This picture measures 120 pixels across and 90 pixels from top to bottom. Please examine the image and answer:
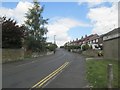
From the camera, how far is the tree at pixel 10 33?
1884 inches

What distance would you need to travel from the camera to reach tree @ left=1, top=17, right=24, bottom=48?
47.8 m

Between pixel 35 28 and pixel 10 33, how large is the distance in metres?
31.4

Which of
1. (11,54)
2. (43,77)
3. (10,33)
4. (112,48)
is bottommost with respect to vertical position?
(43,77)

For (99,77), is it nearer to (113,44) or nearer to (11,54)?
(113,44)

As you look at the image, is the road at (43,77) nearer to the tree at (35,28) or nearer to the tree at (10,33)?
the tree at (10,33)

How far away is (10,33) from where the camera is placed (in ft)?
160

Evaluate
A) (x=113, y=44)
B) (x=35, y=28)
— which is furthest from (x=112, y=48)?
(x=35, y=28)

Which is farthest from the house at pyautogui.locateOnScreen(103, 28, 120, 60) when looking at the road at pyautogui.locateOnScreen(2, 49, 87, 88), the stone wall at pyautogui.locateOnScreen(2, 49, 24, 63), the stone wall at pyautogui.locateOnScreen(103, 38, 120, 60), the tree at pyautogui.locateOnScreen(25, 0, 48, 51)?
the tree at pyautogui.locateOnScreen(25, 0, 48, 51)

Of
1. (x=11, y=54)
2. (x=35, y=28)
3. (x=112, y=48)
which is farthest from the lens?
(x=35, y=28)

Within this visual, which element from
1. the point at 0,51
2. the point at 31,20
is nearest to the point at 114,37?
the point at 0,51

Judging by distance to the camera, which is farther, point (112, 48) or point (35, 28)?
point (35, 28)

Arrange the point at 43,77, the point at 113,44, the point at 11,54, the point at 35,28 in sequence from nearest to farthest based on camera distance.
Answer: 1. the point at 43,77
2. the point at 113,44
3. the point at 11,54
4. the point at 35,28

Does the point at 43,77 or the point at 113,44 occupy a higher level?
the point at 113,44

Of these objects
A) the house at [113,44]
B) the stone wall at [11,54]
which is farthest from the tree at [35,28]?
the house at [113,44]
